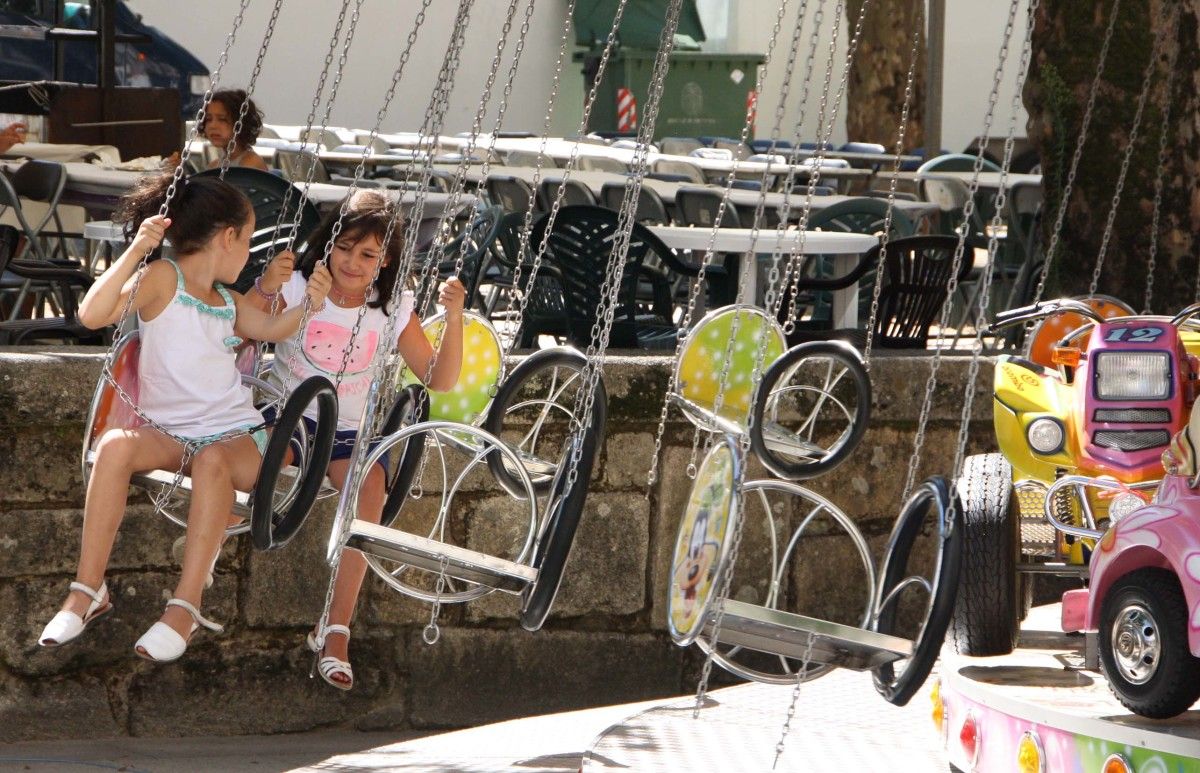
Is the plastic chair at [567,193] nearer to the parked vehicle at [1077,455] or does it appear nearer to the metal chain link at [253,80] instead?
the metal chain link at [253,80]

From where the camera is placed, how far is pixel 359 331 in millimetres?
4516

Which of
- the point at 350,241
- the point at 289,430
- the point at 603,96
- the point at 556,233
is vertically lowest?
the point at 289,430

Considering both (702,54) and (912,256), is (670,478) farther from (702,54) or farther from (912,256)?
(702,54)

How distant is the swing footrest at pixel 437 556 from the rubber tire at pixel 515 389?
0.53 m

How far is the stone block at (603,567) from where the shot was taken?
555cm

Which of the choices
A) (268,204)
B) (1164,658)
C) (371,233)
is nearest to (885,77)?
(268,204)

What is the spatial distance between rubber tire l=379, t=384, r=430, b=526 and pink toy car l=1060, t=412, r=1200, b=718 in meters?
1.59

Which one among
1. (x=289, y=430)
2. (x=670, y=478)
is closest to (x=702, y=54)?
(x=670, y=478)

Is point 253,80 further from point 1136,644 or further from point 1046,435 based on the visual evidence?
point 1136,644

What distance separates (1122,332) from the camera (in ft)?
14.1

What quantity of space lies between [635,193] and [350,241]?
89cm

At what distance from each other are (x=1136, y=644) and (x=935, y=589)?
672 mm

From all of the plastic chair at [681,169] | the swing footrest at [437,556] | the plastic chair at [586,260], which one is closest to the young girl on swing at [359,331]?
the swing footrest at [437,556]

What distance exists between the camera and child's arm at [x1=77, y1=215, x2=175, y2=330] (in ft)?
13.1
